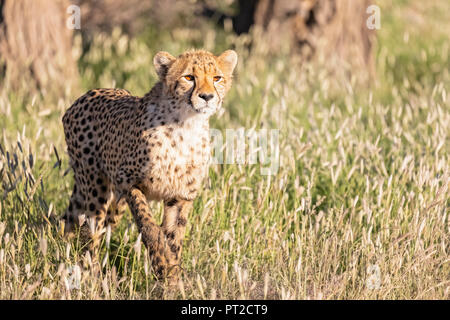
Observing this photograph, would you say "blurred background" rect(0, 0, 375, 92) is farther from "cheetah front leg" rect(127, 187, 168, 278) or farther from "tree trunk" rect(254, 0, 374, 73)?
"cheetah front leg" rect(127, 187, 168, 278)

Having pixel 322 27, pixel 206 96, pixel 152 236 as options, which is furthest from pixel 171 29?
A: pixel 152 236

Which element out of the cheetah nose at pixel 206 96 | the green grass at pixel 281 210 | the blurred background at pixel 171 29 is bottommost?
the green grass at pixel 281 210

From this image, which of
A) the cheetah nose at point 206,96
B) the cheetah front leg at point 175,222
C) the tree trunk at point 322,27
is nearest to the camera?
the cheetah nose at point 206,96

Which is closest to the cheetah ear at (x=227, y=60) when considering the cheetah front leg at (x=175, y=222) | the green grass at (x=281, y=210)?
the green grass at (x=281, y=210)

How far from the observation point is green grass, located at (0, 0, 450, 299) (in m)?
3.30

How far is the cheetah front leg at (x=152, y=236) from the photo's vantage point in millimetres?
3354

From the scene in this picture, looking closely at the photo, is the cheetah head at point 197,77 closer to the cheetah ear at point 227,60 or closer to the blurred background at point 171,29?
the cheetah ear at point 227,60

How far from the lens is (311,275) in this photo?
137 inches

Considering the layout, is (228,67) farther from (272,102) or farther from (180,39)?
(180,39)

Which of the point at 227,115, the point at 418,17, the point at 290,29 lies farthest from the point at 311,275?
the point at 418,17

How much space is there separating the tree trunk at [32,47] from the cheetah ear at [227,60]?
147 inches

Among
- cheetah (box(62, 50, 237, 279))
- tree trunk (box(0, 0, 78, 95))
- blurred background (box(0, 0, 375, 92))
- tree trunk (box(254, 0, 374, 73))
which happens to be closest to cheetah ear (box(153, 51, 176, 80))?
cheetah (box(62, 50, 237, 279))

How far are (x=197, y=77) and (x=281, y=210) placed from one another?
1090 millimetres

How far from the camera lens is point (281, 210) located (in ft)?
13.8
